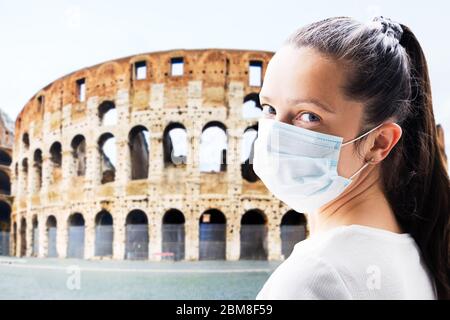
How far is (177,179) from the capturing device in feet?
64.1

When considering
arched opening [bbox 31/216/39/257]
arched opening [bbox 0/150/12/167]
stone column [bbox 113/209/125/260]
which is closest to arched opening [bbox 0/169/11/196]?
arched opening [bbox 0/150/12/167]

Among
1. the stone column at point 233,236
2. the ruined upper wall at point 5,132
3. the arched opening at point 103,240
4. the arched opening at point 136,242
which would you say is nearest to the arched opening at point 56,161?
the arched opening at point 103,240

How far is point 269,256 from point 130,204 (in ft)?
20.6

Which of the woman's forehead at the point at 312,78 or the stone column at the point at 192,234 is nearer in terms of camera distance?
the woman's forehead at the point at 312,78

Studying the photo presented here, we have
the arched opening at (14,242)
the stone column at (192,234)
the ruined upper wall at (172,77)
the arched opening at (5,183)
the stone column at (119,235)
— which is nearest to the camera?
the stone column at (192,234)

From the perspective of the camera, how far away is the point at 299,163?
1228 mm

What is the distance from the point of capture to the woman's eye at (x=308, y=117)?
1.04 metres

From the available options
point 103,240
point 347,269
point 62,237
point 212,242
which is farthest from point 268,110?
point 62,237

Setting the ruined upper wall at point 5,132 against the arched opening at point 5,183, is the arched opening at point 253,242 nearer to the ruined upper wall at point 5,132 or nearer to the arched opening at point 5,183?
the arched opening at point 5,183

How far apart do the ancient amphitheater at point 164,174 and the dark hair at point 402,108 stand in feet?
55.0

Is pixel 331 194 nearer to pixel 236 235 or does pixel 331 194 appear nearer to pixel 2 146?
pixel 236 235

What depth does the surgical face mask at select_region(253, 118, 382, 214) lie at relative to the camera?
110 cm

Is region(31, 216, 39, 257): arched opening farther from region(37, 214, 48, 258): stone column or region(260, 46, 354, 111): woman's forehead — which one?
region(260, 46, 354, 111): woman's forehead
